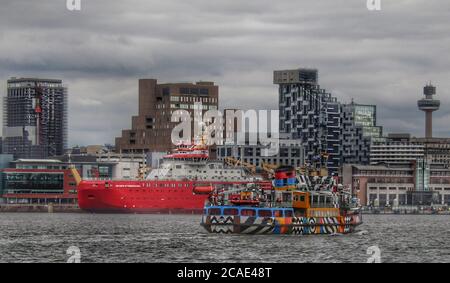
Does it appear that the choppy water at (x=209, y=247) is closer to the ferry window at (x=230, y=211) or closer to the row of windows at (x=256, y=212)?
the row of windows at (x=256, y=212)

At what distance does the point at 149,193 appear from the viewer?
165 meters

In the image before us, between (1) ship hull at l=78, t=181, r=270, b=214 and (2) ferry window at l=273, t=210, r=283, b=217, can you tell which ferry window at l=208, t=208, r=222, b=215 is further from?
(1) ship hull at l=78, t=181, r=270, b=214

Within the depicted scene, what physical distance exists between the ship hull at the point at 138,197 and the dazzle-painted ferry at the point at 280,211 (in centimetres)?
7346

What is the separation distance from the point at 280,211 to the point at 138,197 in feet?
267

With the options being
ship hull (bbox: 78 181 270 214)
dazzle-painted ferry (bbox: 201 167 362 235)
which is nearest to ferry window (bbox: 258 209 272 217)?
dazzle-painted ferry (bbox: 201 167 362 235)

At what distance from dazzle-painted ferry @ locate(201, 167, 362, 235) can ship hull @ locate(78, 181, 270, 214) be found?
73464 mm

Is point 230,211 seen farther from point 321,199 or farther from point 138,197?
point 138,197

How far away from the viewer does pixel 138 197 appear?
541ft

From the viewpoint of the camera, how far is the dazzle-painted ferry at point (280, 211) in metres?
85.1

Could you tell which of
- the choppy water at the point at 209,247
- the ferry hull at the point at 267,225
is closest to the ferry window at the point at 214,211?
the ferry hull at the point at 267,225

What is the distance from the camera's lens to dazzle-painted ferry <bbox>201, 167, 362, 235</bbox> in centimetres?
8506
